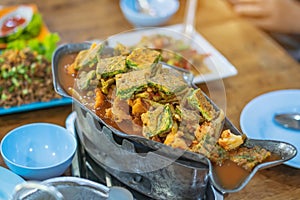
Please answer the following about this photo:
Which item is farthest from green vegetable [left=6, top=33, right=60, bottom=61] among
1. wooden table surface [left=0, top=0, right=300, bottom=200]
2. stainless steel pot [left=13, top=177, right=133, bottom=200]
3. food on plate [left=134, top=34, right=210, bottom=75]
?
stainless steel pot [left=13, top=177, right=133, bottom=200]

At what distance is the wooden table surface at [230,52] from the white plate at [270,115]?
5 cm

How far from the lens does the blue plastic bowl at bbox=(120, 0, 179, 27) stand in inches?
69.8

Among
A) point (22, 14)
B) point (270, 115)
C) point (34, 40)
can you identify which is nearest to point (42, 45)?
point (34, 40)

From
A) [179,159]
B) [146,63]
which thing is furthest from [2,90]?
[179,159]

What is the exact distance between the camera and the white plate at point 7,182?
1.07 meters

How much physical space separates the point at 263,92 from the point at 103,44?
62 centimetres

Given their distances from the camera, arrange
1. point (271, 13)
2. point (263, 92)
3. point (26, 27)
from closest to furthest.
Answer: point (263, 92) < point (26, 27) < point (271, 13)

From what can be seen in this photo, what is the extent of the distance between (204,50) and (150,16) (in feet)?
0.90

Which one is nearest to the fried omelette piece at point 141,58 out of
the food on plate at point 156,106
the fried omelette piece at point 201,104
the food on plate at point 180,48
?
the food on plate at point 156,106

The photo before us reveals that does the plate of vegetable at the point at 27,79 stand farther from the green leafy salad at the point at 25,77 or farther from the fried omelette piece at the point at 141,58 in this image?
the fried omelette piece at the point at 141,58

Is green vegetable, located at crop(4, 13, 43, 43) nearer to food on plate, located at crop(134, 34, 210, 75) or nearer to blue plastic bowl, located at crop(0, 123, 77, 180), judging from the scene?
food on plate, located at crop(134, 34, 210, 75)

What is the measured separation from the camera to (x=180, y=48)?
1636 mm

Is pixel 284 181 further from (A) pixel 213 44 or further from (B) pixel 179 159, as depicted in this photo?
(A) pixel 213 44

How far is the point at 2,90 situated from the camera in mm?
1409
